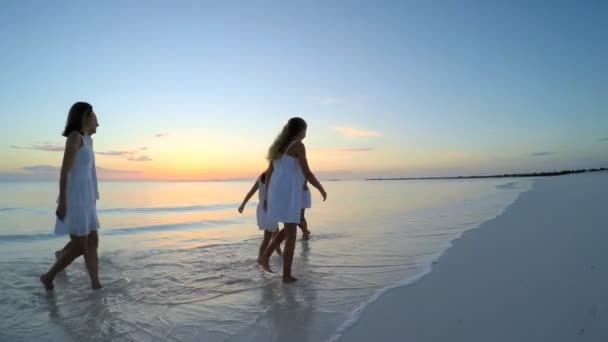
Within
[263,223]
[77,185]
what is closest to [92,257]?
[77,185]

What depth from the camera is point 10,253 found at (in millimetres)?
7434

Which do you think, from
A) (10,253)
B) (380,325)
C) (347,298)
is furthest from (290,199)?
(10,253)

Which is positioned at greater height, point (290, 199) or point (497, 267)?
point (290, 199)

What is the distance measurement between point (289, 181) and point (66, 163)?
2.42 m

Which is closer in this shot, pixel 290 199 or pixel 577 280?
pixel 577 280

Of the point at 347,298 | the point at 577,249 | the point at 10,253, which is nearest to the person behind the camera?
the point at 347,298

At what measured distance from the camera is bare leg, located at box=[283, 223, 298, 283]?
4883 mm

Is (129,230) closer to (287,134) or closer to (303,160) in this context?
(287,134)

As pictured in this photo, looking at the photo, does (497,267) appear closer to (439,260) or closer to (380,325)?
(439,260)

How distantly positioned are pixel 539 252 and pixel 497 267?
1082 millimetres

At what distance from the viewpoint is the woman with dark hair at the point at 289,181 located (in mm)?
4910

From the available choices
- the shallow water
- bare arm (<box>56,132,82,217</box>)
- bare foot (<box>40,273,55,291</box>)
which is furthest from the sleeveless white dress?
bare foot (<box>40,273,55,291</box>)

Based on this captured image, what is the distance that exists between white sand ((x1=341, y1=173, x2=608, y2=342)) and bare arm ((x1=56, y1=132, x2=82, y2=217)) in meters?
3.18

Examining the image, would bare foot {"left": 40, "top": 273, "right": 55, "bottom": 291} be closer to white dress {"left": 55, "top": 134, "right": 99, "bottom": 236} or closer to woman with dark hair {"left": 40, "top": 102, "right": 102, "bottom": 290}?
woman with dark hair {"left": 40, "top": 102, "right": 102, "bottom": 290}
